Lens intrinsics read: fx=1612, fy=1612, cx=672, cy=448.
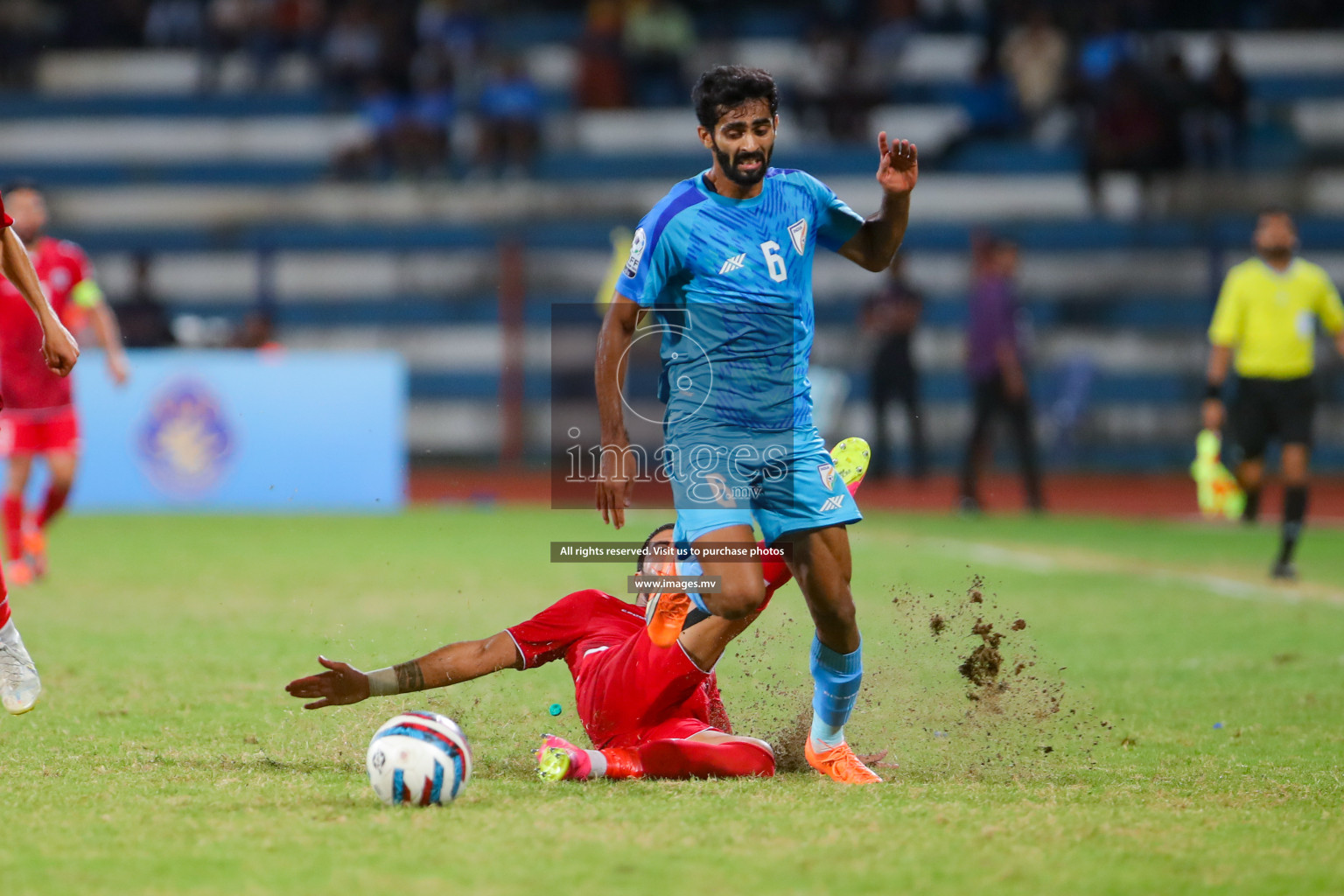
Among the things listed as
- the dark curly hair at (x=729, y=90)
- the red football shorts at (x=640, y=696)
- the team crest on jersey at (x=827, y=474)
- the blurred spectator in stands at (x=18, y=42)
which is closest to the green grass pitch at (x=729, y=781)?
the red football shorts at (x=640, y=696)

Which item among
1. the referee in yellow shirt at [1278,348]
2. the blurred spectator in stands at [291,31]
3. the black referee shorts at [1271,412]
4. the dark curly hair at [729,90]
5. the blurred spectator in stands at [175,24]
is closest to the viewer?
the dark curly hair at [729,90]

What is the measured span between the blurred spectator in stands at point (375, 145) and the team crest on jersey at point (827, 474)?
1721 centimetres

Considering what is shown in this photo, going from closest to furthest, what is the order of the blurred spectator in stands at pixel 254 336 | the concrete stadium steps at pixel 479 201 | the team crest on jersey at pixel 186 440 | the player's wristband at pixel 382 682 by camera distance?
the player's wristband at pixel 382 682 → the team crest on jersey at pixel 186 440 → the blurred spectator in stands at pixel 254 336 → the concrete stadium steps at pixel 479 201

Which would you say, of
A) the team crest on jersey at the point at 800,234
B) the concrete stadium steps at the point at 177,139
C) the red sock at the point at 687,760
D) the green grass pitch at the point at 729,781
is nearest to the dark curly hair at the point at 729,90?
the team crest on jersey at the point at 800,234

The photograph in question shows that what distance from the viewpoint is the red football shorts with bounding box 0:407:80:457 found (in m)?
10.3

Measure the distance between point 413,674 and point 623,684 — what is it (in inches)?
26.7

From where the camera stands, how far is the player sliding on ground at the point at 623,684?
194 inches

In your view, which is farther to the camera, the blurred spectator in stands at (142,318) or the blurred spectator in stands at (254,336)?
the blurred spectator in stands at (254,336)

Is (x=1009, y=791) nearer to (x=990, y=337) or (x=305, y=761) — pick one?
(x=305, y=761)

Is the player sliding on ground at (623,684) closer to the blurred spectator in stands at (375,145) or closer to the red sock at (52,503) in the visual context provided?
the red sock at (52,503)

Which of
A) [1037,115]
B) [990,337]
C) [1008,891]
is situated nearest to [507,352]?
[990,337]

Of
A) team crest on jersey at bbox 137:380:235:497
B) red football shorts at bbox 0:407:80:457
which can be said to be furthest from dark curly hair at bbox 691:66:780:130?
team crest on jersey at bbox 137:380:235:497

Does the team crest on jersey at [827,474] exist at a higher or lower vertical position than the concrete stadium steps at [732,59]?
lower

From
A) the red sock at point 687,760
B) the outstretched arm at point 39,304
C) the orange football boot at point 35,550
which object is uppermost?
the outstretched arm at point 39,304
